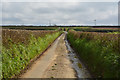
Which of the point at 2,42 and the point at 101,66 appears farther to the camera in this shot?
the point at 2,42

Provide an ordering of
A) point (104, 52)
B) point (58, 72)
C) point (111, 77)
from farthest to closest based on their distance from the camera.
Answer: point (58, 72) < point (104, 52) < point (111, 77)

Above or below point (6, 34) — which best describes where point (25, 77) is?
below

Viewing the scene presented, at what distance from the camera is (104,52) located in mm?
7449

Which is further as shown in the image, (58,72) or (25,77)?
(58,72)

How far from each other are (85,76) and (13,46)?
4.94m

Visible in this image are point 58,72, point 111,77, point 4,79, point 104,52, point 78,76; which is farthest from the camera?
point 58,72

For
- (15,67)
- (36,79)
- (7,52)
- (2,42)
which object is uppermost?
(2,42)

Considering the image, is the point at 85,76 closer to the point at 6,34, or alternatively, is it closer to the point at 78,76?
the point at 78,76

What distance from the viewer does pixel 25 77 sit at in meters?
7.83

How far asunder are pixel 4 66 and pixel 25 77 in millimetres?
1644

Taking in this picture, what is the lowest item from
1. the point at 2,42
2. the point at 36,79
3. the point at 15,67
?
the point at 36,79

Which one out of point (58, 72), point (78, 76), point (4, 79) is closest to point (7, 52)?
point (4, 79)

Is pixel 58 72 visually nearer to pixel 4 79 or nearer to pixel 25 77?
pixel 25 77

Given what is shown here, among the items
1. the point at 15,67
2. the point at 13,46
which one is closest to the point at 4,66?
the point at 15,67
